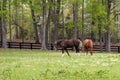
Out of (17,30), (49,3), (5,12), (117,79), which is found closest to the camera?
(117,79)

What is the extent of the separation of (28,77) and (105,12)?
40069 mm

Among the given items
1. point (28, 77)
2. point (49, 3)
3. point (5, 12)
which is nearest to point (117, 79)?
point (28, 77)

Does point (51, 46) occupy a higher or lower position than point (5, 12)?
lower

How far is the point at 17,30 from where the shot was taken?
82562 millimetres

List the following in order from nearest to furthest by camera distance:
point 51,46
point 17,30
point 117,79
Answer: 1. point 117,79
2. point 51,46
3. point 17,30

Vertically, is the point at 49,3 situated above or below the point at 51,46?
above

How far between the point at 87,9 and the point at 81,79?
4280cm

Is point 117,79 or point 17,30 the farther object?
point 17,30

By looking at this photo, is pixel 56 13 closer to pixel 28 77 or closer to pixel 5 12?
pixel 5 12

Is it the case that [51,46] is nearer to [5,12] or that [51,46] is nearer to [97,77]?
[5,12]

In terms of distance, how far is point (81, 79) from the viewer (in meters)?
12.7

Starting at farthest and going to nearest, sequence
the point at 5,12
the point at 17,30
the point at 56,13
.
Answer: the point at 17,30 < the point at 56,13 < the point at 5,12

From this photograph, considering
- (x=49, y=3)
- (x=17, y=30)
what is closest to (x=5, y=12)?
(x=49, y=3)

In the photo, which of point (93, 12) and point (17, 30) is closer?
point (93, 12)
